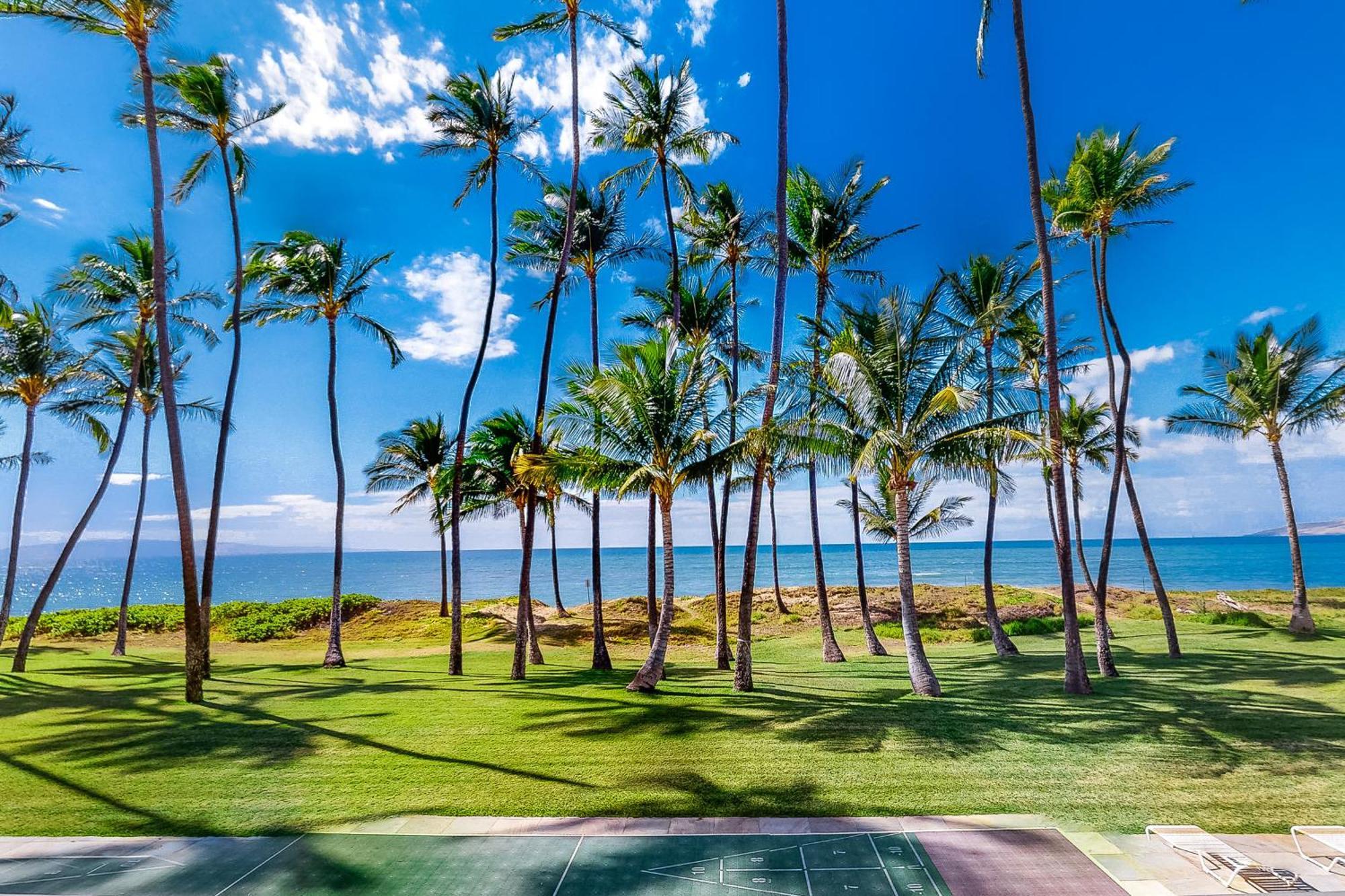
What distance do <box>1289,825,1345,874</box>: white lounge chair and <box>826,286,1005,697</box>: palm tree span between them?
627cm

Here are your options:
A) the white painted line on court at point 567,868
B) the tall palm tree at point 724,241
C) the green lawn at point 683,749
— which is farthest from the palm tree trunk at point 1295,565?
the white painted line on court at point 567,868

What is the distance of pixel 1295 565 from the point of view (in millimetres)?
17406

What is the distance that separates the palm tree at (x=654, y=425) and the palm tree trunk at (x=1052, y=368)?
592 centimetres

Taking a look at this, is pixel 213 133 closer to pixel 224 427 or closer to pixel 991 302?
pixel 224 427

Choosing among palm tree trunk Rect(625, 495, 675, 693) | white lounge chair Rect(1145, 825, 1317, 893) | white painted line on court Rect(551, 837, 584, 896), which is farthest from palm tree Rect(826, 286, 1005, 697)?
white painted line on court Rect(551, 837, 584, 896)

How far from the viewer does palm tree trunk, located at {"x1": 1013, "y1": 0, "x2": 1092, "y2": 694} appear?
10.7m

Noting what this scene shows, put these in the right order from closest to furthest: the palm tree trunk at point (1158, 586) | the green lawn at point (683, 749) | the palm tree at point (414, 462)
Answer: the green lawn at point (683, 749)
the palm tree trunk at point (1158, 586)
the palm tree at point (414, 462)

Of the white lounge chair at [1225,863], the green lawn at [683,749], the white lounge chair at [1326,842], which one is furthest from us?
the green lawn at [683,749]

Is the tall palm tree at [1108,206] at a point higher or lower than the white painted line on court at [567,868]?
higher

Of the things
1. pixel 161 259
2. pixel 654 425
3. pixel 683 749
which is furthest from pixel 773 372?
pixel 161 259

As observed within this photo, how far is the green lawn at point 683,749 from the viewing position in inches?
236

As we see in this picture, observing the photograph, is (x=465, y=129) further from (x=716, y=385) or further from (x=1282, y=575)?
(x=1282, y=575)

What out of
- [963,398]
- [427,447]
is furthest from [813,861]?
[427,447]

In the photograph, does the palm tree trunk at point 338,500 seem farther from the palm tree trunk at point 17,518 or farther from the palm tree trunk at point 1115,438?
the palm tree trunk at point 1115,438
